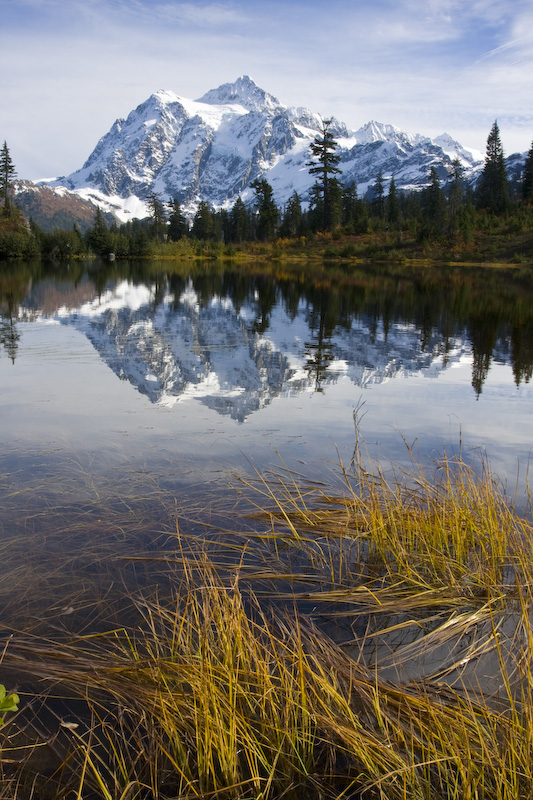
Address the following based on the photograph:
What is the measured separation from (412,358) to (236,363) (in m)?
4.06

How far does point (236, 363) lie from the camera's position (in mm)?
11203

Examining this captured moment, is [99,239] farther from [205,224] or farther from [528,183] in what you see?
[528,183]

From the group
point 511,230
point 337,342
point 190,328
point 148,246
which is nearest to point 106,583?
point 337,342

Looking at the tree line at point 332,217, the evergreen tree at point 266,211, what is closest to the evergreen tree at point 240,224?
the tree line at point 332,217

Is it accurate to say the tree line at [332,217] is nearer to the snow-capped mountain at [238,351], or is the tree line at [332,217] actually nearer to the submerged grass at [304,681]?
the snow-capped mountain at [238,351]

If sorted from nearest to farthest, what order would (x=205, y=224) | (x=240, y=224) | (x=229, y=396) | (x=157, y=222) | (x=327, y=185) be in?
1. (x=229, y=396)
2. (x=327, y=185)
3. (x=240, y=224)
4. (x=205, y=224)
5. (x=157, y=222)

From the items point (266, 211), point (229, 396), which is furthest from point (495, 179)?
point (229, 396)

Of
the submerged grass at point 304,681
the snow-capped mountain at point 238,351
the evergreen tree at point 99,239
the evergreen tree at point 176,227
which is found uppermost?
the evergreen tree at point 176,227

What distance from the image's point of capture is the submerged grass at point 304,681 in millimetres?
2230

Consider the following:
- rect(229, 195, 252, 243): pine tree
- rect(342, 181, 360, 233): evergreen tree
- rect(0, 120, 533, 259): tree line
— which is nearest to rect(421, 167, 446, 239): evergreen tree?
rect(0, 120, 533, 259): tree line

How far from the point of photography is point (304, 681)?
2.46m

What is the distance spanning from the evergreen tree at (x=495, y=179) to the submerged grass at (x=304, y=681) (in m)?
71.9

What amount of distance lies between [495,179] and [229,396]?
75258 mm

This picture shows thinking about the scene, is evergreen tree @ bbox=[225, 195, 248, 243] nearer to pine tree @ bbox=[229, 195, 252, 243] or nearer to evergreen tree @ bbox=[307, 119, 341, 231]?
pine tree @ bbox=[229, 195, 252, 243]
